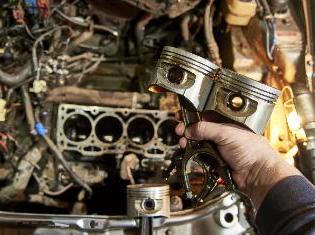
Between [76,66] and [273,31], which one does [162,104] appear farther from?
[273,31]

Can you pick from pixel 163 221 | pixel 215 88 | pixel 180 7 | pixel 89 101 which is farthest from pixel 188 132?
pixel 180 7

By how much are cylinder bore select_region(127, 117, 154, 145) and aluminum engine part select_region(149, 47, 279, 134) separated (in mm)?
712

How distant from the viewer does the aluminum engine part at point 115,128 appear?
1771mm

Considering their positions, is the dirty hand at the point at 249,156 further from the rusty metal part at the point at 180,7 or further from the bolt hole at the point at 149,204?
the rusty metal part at the point at 180,7

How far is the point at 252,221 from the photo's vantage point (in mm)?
1493

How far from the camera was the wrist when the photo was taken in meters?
1.08

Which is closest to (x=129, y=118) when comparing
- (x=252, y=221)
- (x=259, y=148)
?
(x=252, y=221)

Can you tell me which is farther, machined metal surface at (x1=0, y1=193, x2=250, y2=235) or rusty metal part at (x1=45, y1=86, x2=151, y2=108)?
rusty metal part at (x1=45, y1=86, x2=151, y2=108)

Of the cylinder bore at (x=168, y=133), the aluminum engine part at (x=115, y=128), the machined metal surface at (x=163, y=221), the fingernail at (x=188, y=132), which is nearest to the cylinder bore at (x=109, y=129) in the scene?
the aluminum engine part at (x=115, y=128)

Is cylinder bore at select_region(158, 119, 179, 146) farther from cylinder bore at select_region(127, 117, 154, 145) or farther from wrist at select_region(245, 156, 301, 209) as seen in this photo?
wrist at select_region(245, 156, 301, 209)

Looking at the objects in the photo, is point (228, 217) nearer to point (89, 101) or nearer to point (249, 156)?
point (249, 156)

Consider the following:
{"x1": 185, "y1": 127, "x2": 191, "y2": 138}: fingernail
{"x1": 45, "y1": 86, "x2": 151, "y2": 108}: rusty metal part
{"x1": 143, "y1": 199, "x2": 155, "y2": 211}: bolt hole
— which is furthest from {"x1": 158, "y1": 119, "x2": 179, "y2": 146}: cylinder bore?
{"x1": 185, "y1": 127, "x2": 191, "y2": 138}: fingernail

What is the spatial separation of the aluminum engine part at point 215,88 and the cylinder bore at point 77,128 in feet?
2.50

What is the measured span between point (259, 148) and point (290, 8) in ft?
3.22
